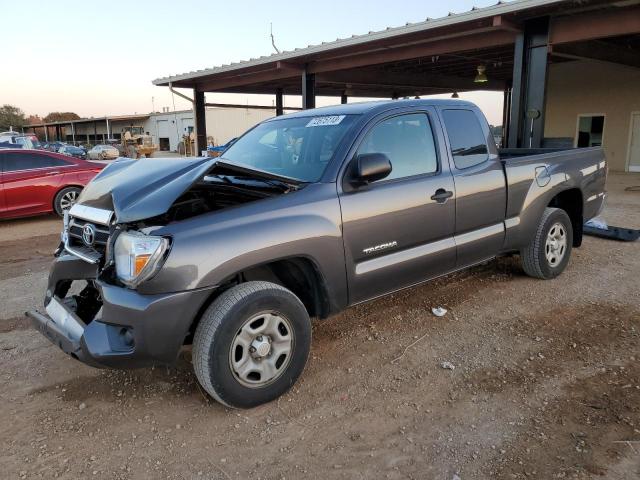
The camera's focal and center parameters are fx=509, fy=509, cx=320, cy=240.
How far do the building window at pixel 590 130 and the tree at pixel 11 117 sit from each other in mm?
81280

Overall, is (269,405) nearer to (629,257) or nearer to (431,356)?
(431,356)

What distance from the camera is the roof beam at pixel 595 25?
8906 millimetres

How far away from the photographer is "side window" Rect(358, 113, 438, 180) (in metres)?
3.77

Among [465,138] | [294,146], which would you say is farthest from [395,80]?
[294,146]

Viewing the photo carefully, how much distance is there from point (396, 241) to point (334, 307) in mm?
689

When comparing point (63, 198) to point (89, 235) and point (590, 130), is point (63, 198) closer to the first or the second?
point (89, 235)

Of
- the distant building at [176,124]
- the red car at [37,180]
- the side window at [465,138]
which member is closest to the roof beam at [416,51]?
the side window at [465,138]

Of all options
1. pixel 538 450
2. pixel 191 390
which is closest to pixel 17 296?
pixel 191 390

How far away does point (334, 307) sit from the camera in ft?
11.3

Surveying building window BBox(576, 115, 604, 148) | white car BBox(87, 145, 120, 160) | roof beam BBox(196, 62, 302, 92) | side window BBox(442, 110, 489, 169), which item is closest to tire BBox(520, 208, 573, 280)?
side window BBox(442, 110, 489, 169)

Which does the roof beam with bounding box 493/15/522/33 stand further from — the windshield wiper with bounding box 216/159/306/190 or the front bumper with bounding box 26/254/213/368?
the front bumper with bounding box 26/254/213/368

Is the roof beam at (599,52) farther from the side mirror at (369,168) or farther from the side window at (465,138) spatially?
the side mirror at (369,168)

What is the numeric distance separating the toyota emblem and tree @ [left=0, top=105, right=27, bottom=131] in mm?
87787

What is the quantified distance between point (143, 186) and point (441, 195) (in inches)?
86.7
